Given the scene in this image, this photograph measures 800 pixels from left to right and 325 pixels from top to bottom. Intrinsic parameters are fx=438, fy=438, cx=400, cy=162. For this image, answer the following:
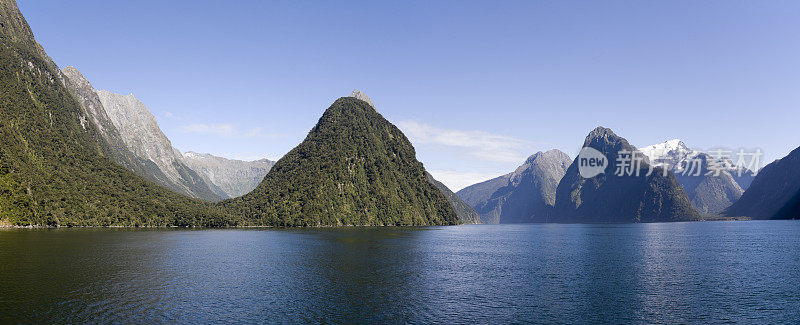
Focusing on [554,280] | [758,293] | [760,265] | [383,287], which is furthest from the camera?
[760,265]

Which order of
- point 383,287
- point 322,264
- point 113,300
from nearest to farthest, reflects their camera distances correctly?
point 113,300 → point 383,287 → point 322,264

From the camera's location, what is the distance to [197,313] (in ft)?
190

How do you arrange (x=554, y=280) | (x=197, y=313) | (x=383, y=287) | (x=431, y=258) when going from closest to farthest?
1. (x=197, y=313)
2. (x=383, y=287)
3. (x=554, y=280)
4. (x=431, y=258)

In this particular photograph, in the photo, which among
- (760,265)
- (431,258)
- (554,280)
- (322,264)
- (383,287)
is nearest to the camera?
(383,287)

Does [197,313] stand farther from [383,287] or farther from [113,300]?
[383,287]

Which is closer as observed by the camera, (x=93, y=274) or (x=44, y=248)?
(x=93, y=274)

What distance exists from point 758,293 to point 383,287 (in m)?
61.0

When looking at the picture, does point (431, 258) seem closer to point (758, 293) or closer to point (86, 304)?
point (758, 293)

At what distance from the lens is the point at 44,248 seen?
→ 429ft

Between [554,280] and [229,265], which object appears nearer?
[554,280]

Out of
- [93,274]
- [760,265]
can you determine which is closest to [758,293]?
[760,265]

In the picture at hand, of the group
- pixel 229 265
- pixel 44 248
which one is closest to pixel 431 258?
pixel 229 265

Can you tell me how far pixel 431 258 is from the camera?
408 ft

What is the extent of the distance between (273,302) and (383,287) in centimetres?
2027
